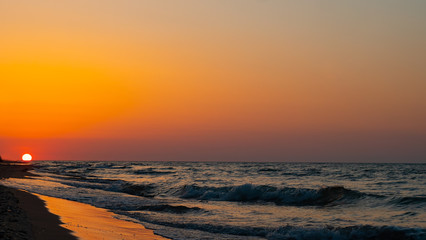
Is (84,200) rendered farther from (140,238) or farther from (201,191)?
(140,238)

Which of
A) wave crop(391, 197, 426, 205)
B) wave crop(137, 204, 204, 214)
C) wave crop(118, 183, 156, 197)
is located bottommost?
wave crop(118, 183, 156, 197)

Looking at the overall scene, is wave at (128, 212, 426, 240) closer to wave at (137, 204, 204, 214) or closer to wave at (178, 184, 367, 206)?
wave at (137, 204, 204, 214)

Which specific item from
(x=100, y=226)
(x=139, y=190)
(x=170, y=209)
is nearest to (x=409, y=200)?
(x=170, y=209)

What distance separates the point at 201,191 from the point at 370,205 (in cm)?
1158

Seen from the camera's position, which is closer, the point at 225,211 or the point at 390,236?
the point at 390,236

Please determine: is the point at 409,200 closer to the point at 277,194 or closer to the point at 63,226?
the point at 277,194

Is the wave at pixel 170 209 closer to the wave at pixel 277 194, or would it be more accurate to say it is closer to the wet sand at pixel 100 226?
the wet sand at pixel 100 226

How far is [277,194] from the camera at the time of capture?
1041 inches

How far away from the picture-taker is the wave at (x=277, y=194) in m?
24.6

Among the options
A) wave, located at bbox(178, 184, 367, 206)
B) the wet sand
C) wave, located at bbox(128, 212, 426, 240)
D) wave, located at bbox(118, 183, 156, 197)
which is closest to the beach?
the wet sand

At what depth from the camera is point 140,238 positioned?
12648 mm

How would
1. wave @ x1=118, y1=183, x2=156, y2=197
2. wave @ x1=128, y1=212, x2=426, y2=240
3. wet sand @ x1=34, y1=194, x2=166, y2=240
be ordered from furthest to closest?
wave @ x1=118, y1=183, x2=156, y2=197
wave @ x1=128, y1=212, x2=426, y2=240
wet sand @ x1=34, y1=194, x2=166, y2=240

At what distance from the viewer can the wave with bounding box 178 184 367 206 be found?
80.6 ft

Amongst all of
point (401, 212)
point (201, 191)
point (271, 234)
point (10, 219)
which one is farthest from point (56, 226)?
point (201, 191)
